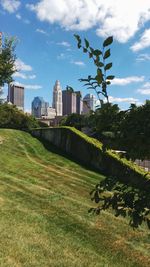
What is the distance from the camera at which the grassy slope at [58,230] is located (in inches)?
335

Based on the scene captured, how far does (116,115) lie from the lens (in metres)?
3.24

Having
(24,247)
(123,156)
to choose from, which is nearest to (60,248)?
(24,247)

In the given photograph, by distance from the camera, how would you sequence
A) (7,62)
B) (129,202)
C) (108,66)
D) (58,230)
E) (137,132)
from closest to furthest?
1. (108,66)
2. (137,132)
3. (129,202)
4. (58,230)
5. (7,62)

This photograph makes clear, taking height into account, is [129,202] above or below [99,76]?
below

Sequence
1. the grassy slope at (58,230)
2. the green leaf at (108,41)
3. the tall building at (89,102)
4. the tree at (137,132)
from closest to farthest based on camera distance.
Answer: the green leaf at (108,41) < the tree at (137,132) < the tall building at (89,102) < the grassy slope at (58,230)

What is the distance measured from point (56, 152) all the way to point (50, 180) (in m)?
9.89

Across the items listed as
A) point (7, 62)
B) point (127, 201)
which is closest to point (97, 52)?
point (127, 201)

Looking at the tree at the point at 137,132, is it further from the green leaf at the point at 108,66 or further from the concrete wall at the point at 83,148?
the concrete wall at the point at 83,148

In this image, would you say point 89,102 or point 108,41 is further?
point 89,102

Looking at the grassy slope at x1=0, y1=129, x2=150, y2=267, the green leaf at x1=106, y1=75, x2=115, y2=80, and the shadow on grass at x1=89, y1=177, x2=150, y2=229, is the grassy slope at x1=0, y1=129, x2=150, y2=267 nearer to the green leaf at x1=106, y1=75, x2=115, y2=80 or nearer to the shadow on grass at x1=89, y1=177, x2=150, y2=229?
the shadow on grass at x1=89, y1=177, x2=150, y2=229

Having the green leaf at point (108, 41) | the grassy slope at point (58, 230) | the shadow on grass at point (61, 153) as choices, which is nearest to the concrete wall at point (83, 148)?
the shadow on grass at point (61, 153)

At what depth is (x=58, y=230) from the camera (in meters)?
10.5

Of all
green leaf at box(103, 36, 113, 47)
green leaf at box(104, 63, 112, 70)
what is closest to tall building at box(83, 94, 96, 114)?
green leaf at box(104, 63, 112, 70)

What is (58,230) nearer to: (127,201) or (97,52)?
(127,201)
